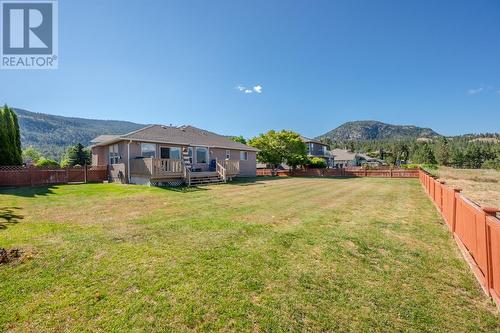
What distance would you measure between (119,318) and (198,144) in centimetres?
1852

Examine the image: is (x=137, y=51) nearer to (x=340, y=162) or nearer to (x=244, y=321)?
(x=244, y=321)

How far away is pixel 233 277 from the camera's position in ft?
12.2

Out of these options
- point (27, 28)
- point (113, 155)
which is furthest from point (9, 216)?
point (27, 28)

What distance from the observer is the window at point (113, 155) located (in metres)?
18.8

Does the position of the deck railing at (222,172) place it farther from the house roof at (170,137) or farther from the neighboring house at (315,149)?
the neighboring house at (315,149)

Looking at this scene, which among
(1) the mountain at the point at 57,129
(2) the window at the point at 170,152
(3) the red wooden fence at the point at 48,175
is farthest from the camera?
(1) the mountain at the point at 57,129

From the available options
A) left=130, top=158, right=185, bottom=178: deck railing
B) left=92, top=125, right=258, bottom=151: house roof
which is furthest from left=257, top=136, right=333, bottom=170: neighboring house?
left=130, top=158, right=185, bottom=178: deck railing

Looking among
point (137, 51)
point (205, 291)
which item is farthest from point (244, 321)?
point (137, 51)

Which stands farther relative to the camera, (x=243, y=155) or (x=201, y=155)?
(x=243, y=155)

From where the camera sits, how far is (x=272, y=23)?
1934cm

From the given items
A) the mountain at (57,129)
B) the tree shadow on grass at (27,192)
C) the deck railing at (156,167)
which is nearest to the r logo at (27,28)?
the tree shadow on grass at (27,192)

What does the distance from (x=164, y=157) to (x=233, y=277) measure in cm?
1627

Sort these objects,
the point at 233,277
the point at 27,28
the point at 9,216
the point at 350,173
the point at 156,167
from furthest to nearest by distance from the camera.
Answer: the point at 350,173 → the point at 156,167 → the point at 27,28 → the point at 9,216 → the point at 233,277

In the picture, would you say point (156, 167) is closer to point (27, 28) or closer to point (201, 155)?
point (201, 155)
